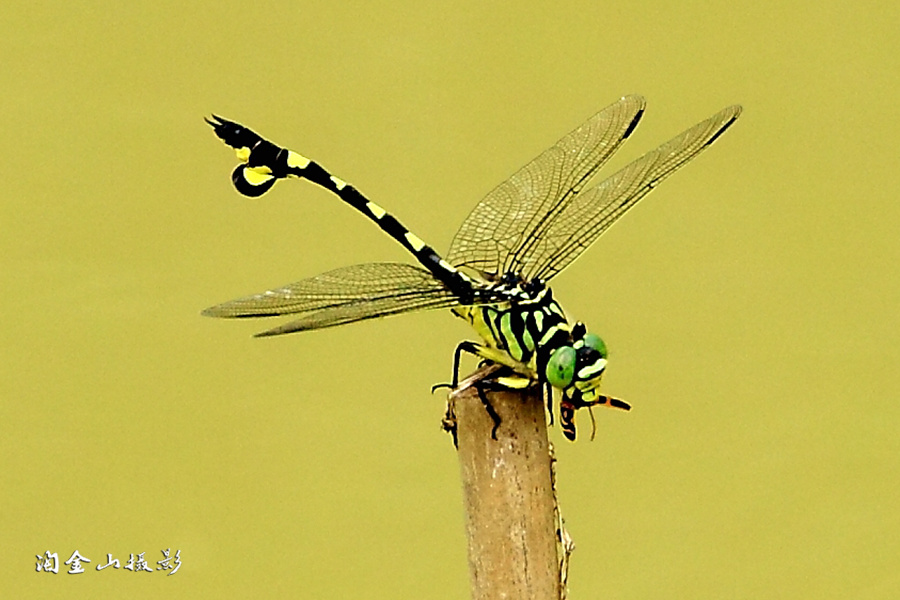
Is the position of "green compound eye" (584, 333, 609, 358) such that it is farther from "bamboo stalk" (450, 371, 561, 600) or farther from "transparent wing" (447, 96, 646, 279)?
"transparent wing" (447, 96, 646, 279)

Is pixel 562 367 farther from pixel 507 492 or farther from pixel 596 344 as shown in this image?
pixel 507 492

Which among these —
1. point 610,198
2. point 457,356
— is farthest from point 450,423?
point 610,198

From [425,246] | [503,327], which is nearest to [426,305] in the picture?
[503,327]

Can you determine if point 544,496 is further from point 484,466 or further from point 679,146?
point 679,146

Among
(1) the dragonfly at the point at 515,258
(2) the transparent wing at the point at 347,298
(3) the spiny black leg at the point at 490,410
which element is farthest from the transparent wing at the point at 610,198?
(3) the spiny black leg at the point at 490,410

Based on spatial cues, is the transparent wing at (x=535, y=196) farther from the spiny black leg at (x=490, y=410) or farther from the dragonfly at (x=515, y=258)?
the spiny black leg at (x=490, y=410)

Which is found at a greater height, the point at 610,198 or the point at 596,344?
the point at 610,198
